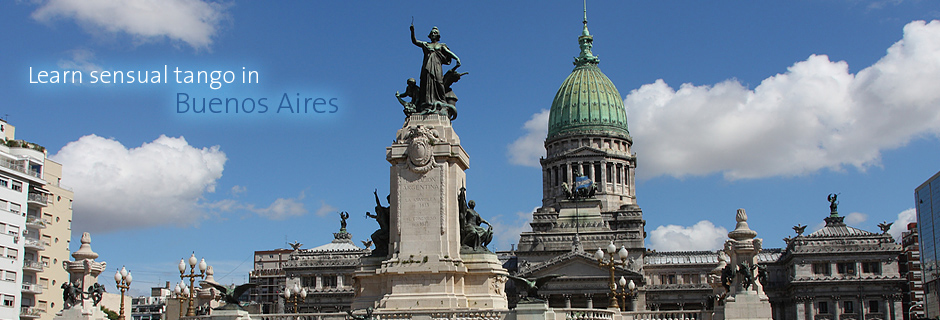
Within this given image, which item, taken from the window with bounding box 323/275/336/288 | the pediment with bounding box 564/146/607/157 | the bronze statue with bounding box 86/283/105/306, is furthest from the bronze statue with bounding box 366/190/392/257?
the pediment with bounding box 564/146/607/157

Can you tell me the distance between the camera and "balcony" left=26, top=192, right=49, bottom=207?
76.8 m

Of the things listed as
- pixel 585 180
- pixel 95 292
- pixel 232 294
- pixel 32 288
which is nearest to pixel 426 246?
pixel 232 294

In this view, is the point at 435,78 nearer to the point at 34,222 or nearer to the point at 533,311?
the point at 533,311

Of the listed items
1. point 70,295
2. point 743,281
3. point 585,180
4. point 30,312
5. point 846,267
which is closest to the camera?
point 743,281

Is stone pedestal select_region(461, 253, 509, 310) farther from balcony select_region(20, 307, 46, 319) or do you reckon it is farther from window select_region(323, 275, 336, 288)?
window select_region(323, 275, 336, 288)

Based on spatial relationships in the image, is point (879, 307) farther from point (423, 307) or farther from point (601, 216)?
point (423, 307)

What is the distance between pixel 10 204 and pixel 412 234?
1985 inches

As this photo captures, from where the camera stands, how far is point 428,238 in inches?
1458

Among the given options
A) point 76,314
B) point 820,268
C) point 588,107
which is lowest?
point 76,314

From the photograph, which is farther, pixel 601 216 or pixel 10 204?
pixel 601 216

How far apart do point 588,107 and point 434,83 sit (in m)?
98.7

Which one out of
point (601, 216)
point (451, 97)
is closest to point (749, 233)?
point (451, 97)

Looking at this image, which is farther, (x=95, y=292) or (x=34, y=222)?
(x=34, y=222)

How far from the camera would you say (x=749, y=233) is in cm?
3628
